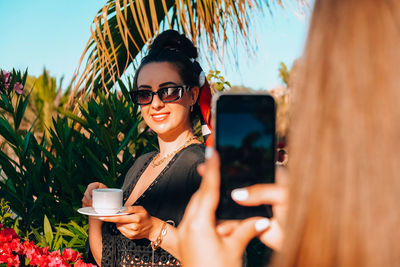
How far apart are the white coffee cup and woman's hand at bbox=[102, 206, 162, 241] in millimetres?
27

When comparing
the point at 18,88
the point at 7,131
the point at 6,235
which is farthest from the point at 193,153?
the point at 18,88

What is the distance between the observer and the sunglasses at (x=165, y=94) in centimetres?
161

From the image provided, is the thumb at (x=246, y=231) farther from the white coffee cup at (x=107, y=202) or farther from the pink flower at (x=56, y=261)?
the pink flower at (x=56, y=261)

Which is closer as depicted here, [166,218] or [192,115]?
[166,218]

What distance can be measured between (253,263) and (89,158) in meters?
1.40

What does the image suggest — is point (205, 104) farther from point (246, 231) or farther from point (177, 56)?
point (246, 231)

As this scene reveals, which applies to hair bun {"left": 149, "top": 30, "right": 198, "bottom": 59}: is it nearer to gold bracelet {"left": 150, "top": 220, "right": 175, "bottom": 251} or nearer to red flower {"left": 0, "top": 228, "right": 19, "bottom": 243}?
gold bracelet {"left": 150, "top": 220, "right": 175, "bottom": 251}

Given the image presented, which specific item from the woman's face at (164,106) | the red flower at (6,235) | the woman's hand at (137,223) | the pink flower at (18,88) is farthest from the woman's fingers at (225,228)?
the pink flower at (18,88)

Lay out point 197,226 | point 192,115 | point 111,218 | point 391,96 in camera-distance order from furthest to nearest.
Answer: point 192,115 → point 111,218 → point 197,226 → point 391,96

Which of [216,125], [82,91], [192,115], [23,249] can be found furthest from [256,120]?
[82,91]

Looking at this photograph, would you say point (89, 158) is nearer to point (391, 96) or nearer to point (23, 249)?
point (23, 249)

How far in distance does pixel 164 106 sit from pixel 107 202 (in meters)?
0.53

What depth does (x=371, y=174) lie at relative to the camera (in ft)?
1.12

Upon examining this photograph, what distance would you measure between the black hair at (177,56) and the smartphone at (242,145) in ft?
3.15
